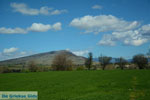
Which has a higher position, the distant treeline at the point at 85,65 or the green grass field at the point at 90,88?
the distant treeline at the point at 85,65

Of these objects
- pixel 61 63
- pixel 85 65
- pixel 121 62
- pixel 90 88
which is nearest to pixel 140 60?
pixel 121 62

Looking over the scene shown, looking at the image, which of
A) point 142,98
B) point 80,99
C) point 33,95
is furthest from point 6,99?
point 142,98

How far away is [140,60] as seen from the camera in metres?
97.2

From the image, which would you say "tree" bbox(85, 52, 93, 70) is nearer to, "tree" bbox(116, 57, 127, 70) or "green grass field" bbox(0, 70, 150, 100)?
"tree" bbox(116, 57, 127, 70)

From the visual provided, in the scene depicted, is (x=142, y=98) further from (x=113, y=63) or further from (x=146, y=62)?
(x=113, y=63)

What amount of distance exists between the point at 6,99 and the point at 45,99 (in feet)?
13.1

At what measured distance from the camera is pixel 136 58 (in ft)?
327

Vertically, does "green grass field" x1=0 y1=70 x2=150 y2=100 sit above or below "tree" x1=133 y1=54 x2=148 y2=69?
below

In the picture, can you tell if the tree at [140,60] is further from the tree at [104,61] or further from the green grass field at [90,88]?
the green grass field at [90,88]

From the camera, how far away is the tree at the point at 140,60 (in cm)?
9495

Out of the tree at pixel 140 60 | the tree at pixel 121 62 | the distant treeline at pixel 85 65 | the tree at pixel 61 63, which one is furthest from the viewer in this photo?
the tree at pixel 121 62

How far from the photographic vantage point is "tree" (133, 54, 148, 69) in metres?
94.9

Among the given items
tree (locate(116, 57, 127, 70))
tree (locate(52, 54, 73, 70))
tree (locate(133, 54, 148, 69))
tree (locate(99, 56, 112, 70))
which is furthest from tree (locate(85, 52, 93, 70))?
tree (locate(133, 54, 148, 69))

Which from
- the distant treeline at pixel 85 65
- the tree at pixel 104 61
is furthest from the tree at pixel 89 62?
the tree at pixel 104 61
